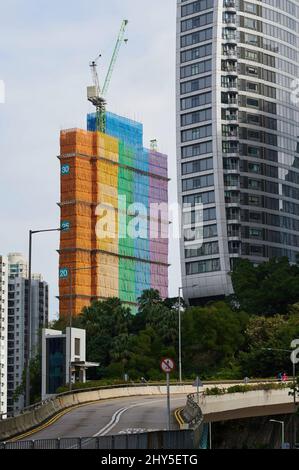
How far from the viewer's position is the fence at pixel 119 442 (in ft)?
108

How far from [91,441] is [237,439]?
8092cm

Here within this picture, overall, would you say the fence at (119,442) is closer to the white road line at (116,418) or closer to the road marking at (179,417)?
the white road line at (116,418)

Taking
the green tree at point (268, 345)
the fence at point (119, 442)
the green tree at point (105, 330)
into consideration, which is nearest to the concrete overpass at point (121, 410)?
the fence at point (119, 442)

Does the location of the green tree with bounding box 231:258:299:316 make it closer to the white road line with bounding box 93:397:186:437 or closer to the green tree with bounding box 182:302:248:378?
the green tree with bounding box 182:302:248:378

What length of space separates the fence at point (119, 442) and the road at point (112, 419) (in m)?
14.6

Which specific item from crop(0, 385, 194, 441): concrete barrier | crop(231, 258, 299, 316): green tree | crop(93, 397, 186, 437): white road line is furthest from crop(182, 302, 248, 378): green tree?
crop(93, 397, 186, 437): white road line

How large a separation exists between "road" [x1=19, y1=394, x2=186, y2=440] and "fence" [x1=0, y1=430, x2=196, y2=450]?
14573 mm

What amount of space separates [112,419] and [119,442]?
3443 centimetres

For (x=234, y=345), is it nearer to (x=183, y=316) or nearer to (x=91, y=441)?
(x=183, y=316)

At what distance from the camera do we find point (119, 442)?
123 feet

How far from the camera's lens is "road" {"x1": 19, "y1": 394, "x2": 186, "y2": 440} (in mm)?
60188

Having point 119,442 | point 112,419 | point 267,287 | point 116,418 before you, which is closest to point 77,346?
point 267,287
